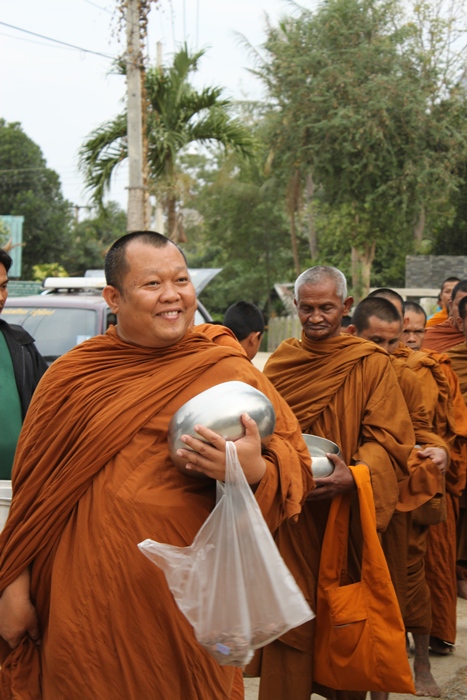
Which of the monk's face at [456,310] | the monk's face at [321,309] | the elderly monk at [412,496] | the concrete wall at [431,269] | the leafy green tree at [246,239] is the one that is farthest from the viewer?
the leafy green tree at [246,239]

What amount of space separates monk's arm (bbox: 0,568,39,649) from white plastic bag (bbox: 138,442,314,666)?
0.46 meters

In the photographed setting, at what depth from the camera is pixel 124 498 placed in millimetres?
2445

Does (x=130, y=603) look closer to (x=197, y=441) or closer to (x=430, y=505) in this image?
(x=197, y=441)

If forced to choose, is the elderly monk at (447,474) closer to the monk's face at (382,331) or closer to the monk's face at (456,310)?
the monk's face at (382,331)

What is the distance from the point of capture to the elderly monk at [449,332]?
634 cm

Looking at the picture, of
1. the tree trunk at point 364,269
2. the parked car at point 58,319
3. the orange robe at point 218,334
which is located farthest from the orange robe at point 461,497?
the tree trunk at point 364,269

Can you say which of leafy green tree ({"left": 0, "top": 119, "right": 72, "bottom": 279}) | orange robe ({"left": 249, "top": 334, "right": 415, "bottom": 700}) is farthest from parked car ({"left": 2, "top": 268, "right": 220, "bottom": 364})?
leafy green tree ({"left": 0, "top": 119, "right": 72, "bottom": 279})

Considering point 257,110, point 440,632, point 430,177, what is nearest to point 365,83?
point 430,177

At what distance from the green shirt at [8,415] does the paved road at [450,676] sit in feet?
5.86

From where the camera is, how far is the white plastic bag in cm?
226

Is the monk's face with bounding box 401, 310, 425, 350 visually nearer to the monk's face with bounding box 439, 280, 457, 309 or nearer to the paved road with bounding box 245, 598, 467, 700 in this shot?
the paved road with bounding box 245, 598, 467, 700

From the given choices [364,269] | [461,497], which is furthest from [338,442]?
[364,269]

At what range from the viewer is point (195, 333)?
9.00ft

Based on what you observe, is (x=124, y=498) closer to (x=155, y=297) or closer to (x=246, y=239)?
(x=155, y=297)
